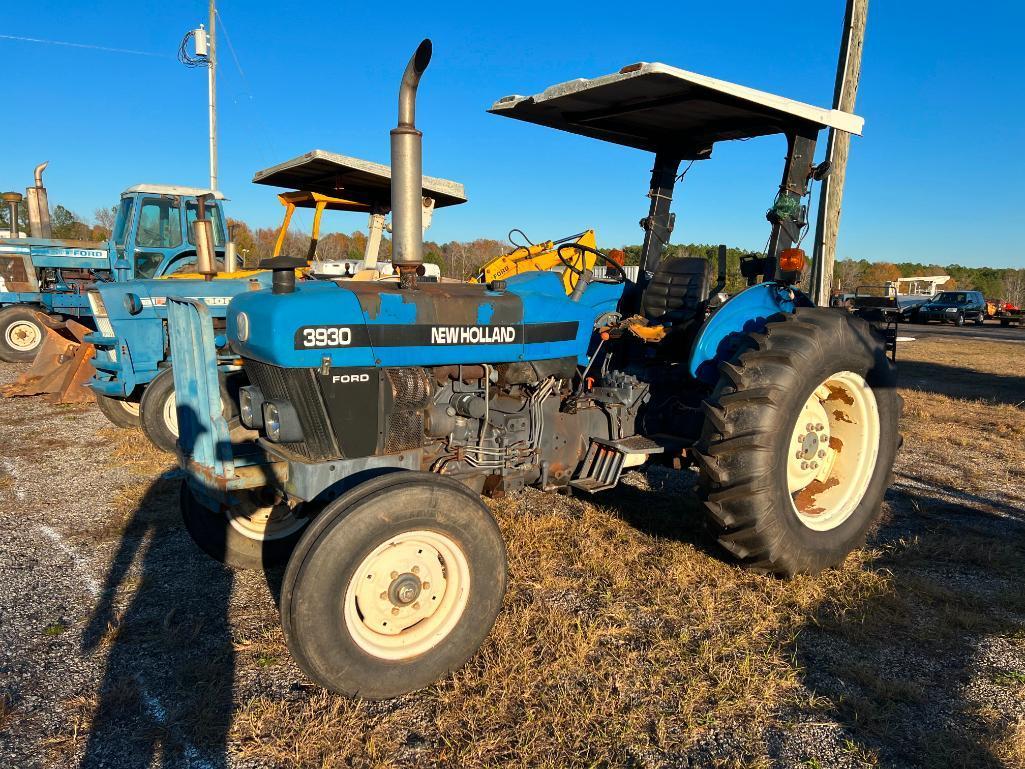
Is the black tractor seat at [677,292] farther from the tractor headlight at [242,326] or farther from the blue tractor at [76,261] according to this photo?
the blue tractor at [76,261]

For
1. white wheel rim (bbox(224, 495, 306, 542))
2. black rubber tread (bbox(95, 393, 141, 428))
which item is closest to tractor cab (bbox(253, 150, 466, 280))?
black rubber tread (bbox(95, 393, 141, 428))

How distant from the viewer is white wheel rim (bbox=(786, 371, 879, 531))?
143 inches

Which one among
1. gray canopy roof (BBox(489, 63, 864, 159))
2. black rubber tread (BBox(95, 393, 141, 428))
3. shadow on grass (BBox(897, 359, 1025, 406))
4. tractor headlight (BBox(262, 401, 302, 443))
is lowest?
black rubber tread (BBox(95, 393, 141, 428))

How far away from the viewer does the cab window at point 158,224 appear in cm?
1021

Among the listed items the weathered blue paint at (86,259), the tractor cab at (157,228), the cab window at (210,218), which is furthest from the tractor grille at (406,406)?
the weathered blue paint at (86,259)

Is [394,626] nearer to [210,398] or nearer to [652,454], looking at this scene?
[210,398]

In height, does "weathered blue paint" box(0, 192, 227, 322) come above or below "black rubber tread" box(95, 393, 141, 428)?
above

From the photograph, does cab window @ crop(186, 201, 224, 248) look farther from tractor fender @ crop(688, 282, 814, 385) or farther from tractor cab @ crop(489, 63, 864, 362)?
tractor fender @ crop(688, 282, 814, 385)

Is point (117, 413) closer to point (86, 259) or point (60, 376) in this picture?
point (60, 376)

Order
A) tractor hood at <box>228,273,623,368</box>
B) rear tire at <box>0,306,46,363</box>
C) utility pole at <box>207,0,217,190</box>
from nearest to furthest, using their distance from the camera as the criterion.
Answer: tractor hood at <box>228,273,623,368</box>
rear tire at <box>0,306,46,363</box>
utility pole at <box>207,0,217,190</box>

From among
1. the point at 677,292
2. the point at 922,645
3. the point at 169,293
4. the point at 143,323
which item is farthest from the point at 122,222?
the point at 922,645

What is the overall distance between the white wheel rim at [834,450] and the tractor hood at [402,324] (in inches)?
52.7

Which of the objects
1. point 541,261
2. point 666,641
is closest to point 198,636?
point 666,641

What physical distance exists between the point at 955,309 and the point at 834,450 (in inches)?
1116
